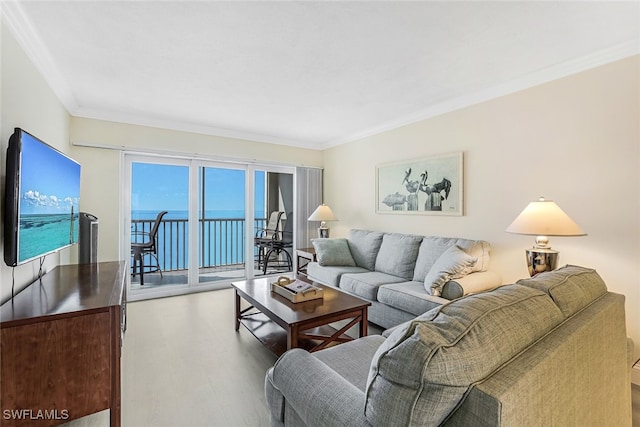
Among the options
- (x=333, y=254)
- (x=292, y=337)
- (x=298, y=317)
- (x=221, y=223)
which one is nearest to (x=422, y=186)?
(x=333, y=254)

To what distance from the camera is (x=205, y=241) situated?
178 inches

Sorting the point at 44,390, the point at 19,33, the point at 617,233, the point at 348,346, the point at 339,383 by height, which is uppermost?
the point at 19,33

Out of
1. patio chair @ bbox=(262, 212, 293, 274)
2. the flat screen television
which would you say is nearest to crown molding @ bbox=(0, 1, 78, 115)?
the flat screen television

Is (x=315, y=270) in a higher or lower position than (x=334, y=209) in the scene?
lower

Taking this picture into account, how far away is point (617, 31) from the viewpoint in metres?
2.02

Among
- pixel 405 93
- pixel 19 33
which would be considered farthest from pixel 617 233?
pixel 19 33

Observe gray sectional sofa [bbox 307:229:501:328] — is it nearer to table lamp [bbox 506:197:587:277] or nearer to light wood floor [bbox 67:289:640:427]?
table lamp [bbox 506:197:587:277]

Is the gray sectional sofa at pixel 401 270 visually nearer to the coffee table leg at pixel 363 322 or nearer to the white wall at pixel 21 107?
the coffee table leg at pixel 363 322

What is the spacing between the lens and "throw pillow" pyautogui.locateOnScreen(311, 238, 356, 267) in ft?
12.8

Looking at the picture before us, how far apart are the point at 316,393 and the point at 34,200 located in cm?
199

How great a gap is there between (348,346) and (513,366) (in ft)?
3.36

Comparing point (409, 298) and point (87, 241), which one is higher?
point (87, 241)

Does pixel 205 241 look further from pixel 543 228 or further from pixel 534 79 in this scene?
pixel 534 79

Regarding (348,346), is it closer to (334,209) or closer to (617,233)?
(617,233)
